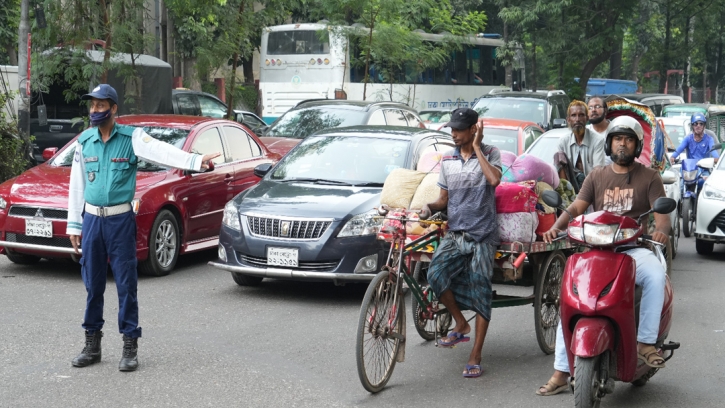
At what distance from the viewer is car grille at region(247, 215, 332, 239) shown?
9.17m

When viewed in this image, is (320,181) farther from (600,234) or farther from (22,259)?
(600,234)

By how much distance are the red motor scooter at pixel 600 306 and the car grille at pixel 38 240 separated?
19.5ft

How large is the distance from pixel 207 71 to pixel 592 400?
14798mm

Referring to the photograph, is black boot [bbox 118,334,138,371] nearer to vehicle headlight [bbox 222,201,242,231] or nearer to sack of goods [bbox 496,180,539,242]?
sack of goods [bbox 496,180,539,242]

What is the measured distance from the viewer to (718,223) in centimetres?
1288

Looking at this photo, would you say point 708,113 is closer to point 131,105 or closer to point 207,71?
point 207,71

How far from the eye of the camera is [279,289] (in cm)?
1009

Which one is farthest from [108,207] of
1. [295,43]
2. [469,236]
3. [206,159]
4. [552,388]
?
[295,43]

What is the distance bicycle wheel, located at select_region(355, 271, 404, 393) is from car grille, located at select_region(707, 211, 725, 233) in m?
7.66


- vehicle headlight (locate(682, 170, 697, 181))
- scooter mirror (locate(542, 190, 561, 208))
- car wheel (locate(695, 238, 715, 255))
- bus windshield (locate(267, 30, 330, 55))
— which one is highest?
bus windshield (locate(267, 30, 330, 55))

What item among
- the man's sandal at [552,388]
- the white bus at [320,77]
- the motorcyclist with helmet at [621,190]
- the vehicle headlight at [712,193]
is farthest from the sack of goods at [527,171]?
the white bus at [320,77]

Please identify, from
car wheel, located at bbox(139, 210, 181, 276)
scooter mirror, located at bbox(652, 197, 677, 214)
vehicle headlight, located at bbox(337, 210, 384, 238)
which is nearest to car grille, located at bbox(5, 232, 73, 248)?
car wheel, located at bbox(139, 210, 181, 276)

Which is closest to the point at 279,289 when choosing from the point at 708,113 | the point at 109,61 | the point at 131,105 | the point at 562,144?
the point at 562,144

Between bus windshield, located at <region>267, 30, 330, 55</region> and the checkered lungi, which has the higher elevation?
bus windshield, located at <region>267, 30, 330, 55</region>
